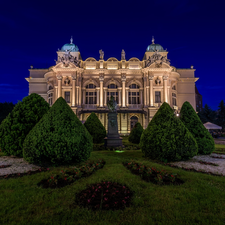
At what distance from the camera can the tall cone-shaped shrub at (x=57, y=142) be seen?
21.0 feet

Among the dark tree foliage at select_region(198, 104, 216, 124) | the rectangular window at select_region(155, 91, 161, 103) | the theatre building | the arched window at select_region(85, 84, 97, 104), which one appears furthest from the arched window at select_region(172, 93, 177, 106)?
the arched window at select_region(85, 84, 97, 104)

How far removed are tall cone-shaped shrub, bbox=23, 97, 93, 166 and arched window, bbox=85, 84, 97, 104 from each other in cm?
2455

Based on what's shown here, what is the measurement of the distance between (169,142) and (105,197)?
16.0 ft

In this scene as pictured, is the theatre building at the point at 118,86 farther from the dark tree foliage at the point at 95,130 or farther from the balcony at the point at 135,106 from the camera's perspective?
the dark tree foliage at the point at 95,130

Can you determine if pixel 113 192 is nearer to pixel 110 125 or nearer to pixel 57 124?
pixel 57 124

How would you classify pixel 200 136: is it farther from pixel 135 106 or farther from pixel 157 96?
pixel 157 96

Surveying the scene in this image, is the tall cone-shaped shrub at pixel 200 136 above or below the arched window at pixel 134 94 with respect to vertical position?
below

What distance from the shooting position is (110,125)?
15289 mm

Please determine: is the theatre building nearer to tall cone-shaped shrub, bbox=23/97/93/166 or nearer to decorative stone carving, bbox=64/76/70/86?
decorative stone carving, bbox=64/76/70/86

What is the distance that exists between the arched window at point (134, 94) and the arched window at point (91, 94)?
7.55 meters

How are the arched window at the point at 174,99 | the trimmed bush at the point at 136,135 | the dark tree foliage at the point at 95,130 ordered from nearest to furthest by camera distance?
the trimmed bush at the point at 136,135
the dark tree foliage at the point at 95,130
the arched window at the point at 174,99

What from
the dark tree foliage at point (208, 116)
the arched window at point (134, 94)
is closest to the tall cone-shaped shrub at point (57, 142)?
the arched window at point (134, 94)

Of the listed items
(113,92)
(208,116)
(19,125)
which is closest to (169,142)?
(19,125)

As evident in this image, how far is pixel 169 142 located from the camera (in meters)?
7.48
